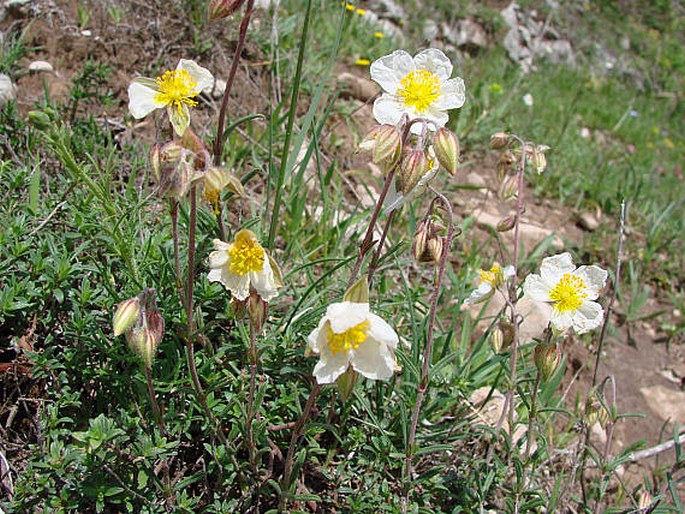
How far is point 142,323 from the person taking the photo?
1502 millimetres

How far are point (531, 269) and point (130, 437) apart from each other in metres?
2.63

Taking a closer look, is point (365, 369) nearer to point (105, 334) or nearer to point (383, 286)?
point (105, 334)

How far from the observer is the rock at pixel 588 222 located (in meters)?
4.41

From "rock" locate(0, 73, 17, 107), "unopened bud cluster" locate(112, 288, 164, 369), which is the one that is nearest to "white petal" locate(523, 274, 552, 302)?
"unopened bud cluster" locate(112, 288, 164, 369)

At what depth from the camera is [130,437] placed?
1.80 metres

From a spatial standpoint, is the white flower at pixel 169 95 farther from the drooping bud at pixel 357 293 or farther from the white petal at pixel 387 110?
the drooping bud at pixel 357 293

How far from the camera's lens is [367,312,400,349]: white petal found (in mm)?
1375

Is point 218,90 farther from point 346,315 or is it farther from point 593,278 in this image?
point 346,315

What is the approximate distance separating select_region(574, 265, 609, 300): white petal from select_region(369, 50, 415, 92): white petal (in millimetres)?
864

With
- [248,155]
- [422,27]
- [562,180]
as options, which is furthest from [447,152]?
[422,27]

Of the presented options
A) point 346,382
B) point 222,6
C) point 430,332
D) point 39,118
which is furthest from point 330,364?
point 39,118

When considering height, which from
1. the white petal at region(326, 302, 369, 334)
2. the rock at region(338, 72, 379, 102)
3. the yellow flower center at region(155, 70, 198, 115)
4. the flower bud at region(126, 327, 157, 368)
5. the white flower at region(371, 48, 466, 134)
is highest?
the white flower at region(371, 48, 466, 134)

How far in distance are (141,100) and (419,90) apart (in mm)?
782

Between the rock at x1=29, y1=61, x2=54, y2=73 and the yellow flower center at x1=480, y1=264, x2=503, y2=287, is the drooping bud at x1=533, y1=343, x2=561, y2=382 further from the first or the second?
the rock at x1=29, y1=61, x2=54, y2=73
